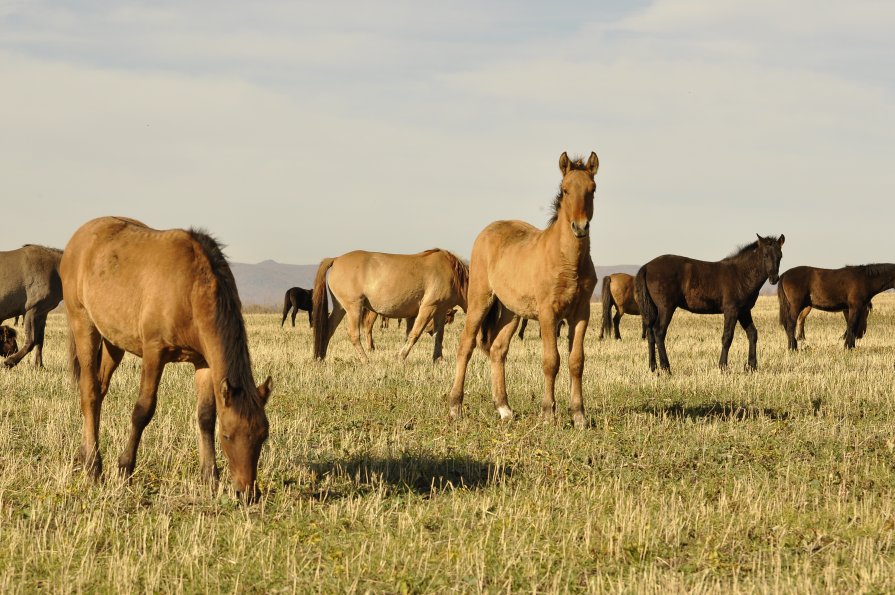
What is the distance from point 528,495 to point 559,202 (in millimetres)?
4330

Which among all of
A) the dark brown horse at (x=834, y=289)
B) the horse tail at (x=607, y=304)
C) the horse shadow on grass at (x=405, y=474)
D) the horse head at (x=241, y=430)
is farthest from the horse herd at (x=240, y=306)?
the horse tail at (x=607, y=304)

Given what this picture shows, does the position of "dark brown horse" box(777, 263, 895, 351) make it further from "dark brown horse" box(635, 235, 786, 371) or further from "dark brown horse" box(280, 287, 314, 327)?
"dark brown horse" box(280, 287, 314, 327)

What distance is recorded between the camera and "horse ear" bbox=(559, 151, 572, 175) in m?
9.80

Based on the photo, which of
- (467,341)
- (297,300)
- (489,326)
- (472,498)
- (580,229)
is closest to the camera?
(472,498)

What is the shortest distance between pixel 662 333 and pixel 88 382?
1126 cm

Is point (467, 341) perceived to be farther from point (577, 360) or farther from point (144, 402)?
point (144, 402)

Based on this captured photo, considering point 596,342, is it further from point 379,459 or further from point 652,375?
point 379,459

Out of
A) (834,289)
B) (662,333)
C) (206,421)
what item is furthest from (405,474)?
(834,289)

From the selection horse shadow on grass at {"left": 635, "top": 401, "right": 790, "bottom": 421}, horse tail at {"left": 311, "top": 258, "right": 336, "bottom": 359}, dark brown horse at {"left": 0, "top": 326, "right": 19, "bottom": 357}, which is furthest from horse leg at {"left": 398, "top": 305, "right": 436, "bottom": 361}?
dark brown horse at {"left": 0, "top": 326, "right": 19, "bottom": 357}

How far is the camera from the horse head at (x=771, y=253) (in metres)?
16.9

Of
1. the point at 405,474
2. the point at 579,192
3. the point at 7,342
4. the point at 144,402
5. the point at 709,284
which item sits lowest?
the point at 405,474

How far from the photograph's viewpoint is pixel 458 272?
18.2 m

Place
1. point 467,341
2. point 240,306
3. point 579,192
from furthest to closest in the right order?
point 467,341
point 579,192
point 240,306

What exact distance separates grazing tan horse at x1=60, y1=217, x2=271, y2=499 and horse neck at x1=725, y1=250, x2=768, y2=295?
40.5 feet
